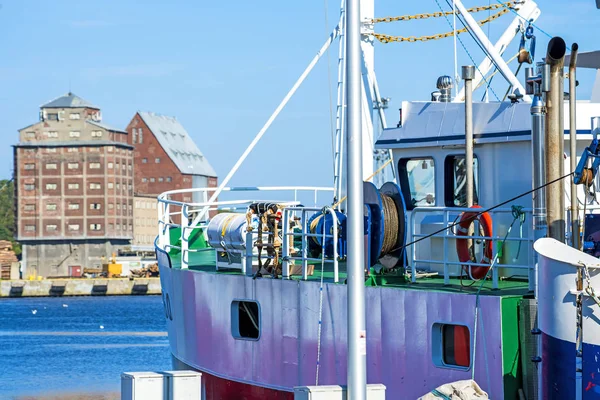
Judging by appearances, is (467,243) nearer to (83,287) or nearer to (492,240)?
(492,240)

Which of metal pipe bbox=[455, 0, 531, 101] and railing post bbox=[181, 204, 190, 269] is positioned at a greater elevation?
metal pipe bbox=[455, 0, 531, 101]

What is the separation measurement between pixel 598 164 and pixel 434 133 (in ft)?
12.4

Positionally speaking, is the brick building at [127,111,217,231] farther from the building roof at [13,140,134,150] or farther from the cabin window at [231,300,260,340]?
the cabin window at [231,300,260,340]

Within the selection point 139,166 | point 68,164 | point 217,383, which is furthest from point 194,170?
point 217,383

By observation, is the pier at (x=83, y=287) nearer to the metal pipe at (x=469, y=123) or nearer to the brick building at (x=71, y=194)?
the brick building at (x=71, y=194)

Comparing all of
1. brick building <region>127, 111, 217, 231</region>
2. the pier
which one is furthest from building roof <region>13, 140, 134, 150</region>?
the pier

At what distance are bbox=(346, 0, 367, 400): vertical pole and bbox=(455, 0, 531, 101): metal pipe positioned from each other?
5429 millimetres

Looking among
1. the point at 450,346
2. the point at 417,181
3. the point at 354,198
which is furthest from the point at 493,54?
the point at 354,198

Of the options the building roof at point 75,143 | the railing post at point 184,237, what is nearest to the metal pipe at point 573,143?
the railing post at point 184,237

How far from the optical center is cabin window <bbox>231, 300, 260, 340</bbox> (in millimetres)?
16844

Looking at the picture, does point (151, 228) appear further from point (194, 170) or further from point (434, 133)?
point (434, 133)

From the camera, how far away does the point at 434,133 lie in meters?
16.1

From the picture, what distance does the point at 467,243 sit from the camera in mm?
14352

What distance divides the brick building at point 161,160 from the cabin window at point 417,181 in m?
156
